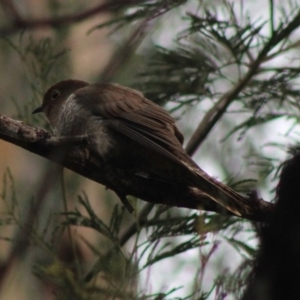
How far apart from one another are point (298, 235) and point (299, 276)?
0.41 feet

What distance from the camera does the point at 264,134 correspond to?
29.8 feet

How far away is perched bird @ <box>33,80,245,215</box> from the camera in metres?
4.97

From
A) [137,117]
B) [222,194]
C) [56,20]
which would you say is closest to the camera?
[56,20]

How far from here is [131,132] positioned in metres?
5.48

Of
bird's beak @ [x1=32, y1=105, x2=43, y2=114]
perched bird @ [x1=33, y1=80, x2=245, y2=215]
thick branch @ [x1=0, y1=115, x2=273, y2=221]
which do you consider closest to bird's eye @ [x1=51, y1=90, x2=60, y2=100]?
bird's beak @ [x1=32, y1=105, x2=43, y2=114]

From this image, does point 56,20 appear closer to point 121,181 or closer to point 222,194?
point 222,194

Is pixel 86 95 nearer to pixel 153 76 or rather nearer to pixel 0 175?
pixel 153 76

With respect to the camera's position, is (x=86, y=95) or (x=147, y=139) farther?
(x=86, y=95)

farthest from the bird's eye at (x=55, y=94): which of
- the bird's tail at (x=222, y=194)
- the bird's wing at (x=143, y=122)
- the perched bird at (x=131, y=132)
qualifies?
the bird's tail at (x=222, y=194)

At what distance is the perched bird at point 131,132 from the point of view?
196 inches

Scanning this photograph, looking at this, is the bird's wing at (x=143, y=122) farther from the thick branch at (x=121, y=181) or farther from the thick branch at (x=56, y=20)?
the thick branch at (x=56, y=20)

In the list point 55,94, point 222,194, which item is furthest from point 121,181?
point 55,94

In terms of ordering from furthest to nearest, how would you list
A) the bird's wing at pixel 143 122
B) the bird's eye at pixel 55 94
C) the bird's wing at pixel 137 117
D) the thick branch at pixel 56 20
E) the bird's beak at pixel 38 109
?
the bird's eye at pixel 55 94
the bird's beak at pixel 38 109
the bird's wing at pixel 137 117
the bird's wing at pixel 143 122
the thick branch at pixel 56 20

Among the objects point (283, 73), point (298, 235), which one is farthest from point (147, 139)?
point (298, 235)
